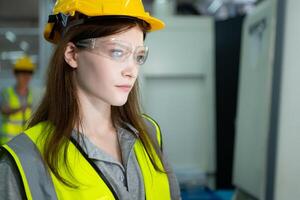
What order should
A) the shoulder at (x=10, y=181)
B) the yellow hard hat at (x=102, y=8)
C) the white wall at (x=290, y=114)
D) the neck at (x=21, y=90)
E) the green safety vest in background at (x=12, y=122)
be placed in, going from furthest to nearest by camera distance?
the neck at (x=21, y=90) → the green safety vest in background at (x=12, y=122) → the white wall at (x=290, y=114) → the yellow hard hat at (x=102, y=8) → the shoulder at (x=10, y=181)

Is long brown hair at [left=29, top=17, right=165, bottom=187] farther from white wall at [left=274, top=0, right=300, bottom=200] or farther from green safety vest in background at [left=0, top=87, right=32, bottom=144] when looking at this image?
green safety vest in background at [left=0, top=87, right=32, bottom=144]

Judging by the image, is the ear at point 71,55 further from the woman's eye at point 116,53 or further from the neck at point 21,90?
the neck at point 21,90

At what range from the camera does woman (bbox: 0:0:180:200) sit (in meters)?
0.94

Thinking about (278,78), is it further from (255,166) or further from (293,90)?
(255,166)

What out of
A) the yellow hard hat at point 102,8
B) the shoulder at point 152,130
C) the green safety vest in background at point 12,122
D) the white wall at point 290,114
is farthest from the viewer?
the green safety vest in background at point 12,122

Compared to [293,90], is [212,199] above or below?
below

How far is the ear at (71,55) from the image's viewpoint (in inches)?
41.9

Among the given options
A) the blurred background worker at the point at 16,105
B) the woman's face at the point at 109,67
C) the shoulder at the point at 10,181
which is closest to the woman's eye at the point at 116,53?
the woman's face at the point at 109,67

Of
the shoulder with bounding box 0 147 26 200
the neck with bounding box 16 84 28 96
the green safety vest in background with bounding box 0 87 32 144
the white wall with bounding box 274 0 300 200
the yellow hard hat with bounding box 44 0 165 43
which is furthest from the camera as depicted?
the neck with bounding box 16 84 28 96

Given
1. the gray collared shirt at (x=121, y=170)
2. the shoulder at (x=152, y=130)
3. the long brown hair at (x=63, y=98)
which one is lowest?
the gray collared shirt at (x=121, y=170)

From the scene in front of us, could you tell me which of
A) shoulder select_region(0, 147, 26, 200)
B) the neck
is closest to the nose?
shoulder select_region(0, 147, 26, 200)

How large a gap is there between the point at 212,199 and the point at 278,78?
1.69 metres

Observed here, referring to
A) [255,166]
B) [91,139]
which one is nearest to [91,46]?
[91,139]

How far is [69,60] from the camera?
3.52 ft
